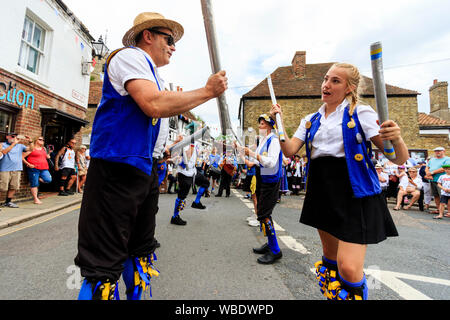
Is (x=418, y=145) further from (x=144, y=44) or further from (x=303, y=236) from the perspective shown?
(x=144, y=44)

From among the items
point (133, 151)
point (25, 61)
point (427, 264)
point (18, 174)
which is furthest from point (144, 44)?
point (25, 61)

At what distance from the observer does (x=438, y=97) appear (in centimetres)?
2570

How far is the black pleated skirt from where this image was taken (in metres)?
1.48

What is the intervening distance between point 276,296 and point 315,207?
1003 millimetres

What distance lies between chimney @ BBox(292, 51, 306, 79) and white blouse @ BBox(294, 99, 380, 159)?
82.6ft

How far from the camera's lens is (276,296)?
2.16 metres

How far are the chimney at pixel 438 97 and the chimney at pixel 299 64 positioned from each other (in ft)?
48.1

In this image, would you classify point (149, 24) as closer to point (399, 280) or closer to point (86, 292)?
point (86, 292)

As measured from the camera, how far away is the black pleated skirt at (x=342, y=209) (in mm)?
1478

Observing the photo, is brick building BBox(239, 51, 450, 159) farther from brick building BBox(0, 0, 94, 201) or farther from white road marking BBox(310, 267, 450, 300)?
white road marking BBox(310, 267, 450, 300)

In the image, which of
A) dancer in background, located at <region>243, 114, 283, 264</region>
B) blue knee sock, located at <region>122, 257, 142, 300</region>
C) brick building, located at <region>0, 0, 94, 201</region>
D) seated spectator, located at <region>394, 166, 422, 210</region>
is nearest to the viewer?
blue knee sock, located at <region>122, 257, 142, 300</region>

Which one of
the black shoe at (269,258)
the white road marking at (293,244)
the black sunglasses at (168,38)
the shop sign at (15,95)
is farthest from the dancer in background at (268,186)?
the shop sign at (15,95)

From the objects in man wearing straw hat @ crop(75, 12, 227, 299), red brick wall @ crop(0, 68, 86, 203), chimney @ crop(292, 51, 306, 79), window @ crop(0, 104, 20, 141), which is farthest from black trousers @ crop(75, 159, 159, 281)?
chimney @ crop(292, 51, 306, 79)
